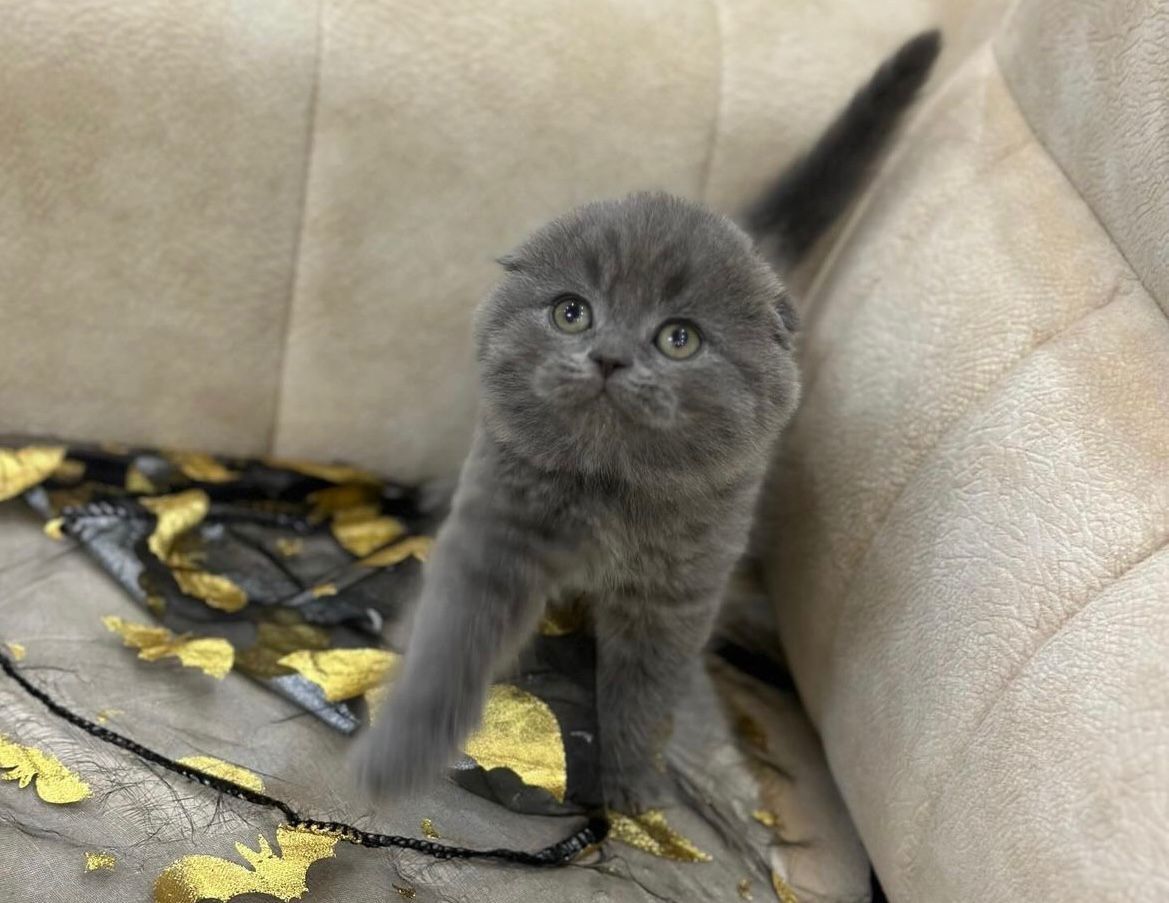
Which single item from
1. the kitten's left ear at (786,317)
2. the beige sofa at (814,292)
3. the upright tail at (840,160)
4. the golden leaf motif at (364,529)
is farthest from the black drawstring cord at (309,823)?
the upright tail at (840,160)

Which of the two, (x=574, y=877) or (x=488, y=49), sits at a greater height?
(x=488, y=49)

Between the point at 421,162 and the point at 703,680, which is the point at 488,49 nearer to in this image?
the point at 421,162

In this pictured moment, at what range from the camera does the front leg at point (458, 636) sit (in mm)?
735

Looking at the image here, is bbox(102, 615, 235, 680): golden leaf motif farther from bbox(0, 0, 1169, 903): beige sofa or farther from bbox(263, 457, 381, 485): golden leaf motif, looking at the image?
bbox(263, 457, 381, 485): golden leaf motif

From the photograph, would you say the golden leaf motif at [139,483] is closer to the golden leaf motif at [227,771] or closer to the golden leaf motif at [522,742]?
the golden leaf motif at [227,771]

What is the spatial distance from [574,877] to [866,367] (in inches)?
23.3

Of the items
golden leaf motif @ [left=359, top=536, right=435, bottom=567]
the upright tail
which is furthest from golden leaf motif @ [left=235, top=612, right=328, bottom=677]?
the upright tail

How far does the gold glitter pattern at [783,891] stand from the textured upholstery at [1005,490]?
0.29ft

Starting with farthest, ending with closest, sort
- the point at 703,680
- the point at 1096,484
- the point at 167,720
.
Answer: the point at 703,680 < the point at 167,720 < the point at 1096,484

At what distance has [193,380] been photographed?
1.21 m

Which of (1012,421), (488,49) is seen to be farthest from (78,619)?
(1012,421)

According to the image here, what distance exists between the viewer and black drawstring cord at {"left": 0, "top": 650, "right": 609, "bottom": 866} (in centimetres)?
81

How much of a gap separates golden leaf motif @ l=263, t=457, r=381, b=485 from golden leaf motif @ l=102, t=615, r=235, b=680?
29 centimetres

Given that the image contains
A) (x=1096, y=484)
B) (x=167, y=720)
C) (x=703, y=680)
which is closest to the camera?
(x=1096, y=484)
